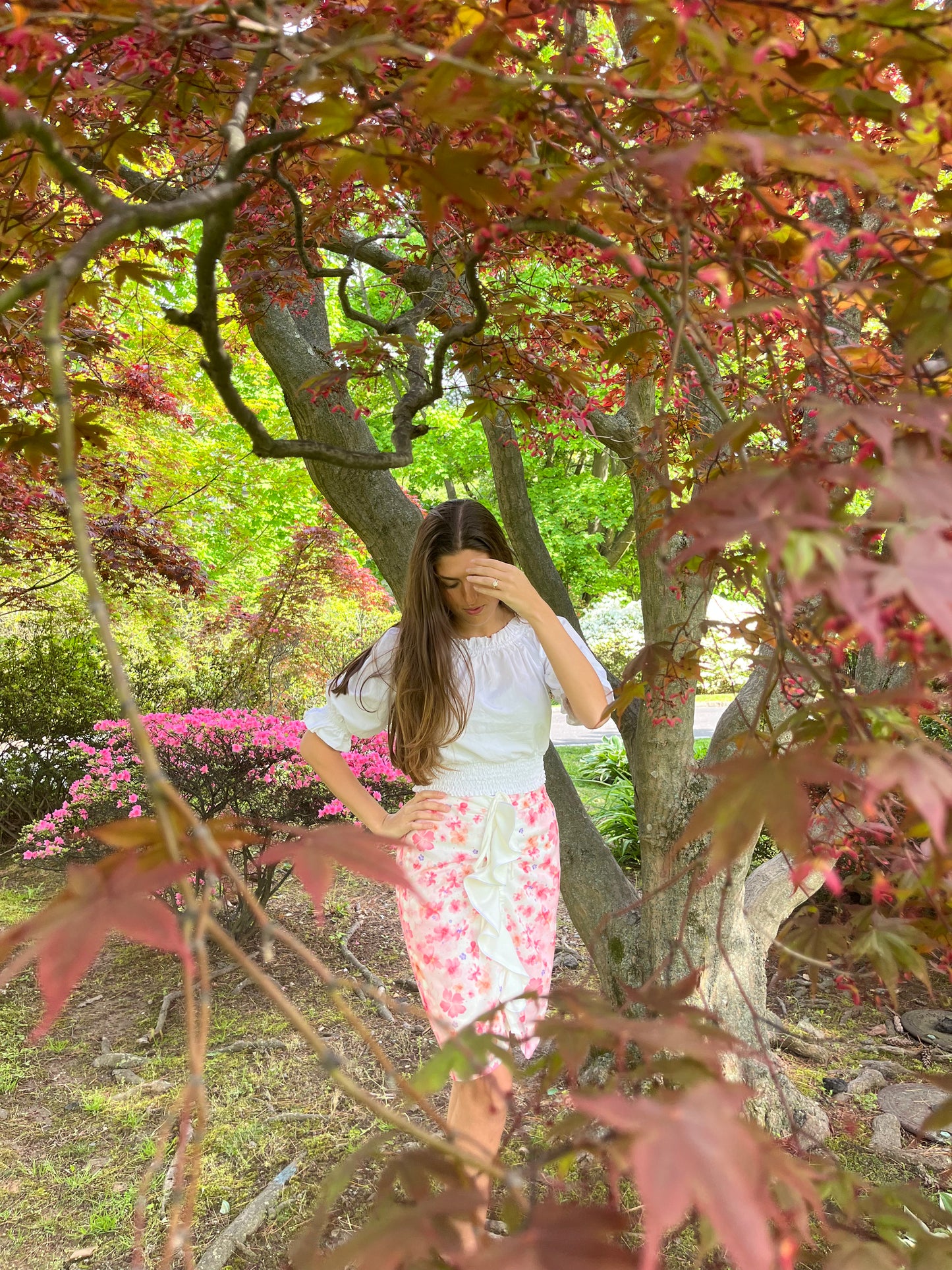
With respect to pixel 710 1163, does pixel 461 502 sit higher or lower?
higher

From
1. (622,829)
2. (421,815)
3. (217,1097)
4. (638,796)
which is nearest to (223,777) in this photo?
(217,1097)

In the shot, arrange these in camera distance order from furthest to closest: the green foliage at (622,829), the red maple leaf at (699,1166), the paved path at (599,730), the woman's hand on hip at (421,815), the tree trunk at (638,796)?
the paved path at (599,730) → the green foliage at (622,829) → the tree trunk at (638,796) → the woman's hand on hip at (421,815) → the red maple leaf at (699,1166)

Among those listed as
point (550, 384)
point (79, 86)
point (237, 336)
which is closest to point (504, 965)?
point (550, 384)

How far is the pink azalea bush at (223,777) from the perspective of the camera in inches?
159

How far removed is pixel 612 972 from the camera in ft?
9.27

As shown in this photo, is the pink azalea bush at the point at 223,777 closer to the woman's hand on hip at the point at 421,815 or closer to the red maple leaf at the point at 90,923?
the woman's hand on hip at the point at 421,815

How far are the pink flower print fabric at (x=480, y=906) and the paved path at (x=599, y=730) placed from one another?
21.9ft

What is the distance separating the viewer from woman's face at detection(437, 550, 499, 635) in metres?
2.17

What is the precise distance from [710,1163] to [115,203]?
91 centimetres

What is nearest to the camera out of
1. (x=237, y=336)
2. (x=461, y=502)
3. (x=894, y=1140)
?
(x=461, y=502)

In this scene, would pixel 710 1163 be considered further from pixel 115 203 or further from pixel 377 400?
pixel 377 400

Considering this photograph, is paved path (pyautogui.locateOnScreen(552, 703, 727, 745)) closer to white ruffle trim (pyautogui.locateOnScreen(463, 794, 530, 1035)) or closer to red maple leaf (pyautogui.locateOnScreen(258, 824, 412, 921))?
white ruffle trim (pyautogui.locateOnScreen(463, 794, 530, 1035))

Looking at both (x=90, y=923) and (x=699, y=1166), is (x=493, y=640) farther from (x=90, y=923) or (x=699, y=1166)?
(x=699, y=1166)

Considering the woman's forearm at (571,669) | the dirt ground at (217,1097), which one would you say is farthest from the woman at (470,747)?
the dirt ground at (217,1097)
